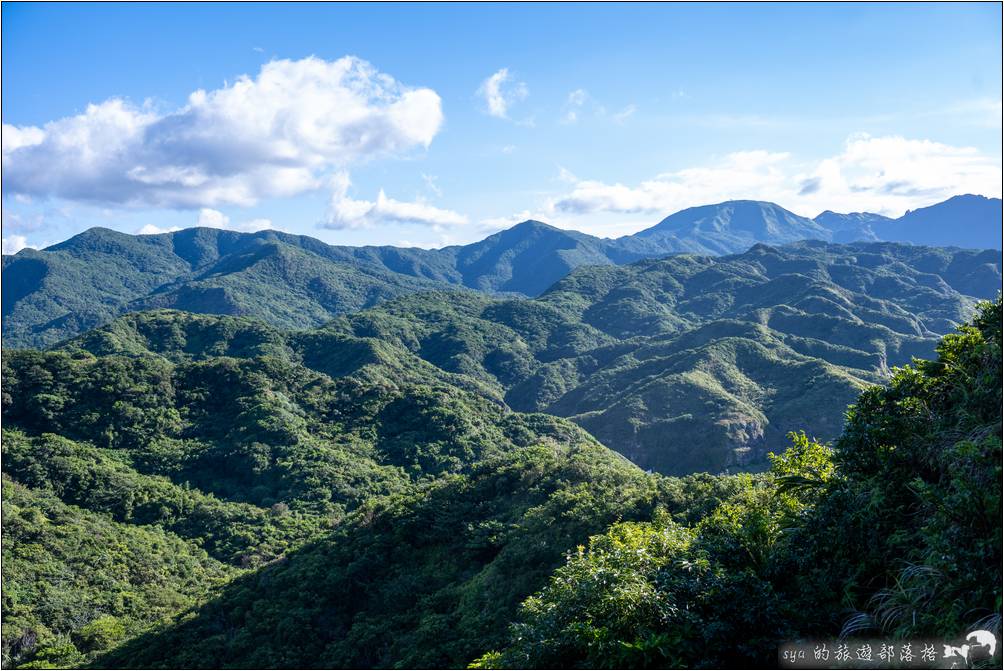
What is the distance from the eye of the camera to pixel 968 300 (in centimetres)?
16112

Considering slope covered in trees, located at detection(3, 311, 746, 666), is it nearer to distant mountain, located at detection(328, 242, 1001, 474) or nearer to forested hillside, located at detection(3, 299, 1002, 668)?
forested hillside, located at detection(3, 299, 1002, 668)

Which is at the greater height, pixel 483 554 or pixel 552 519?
pixel 552 519

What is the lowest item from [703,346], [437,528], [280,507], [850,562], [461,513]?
[280,507]

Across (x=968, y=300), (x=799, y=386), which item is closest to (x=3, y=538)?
(x=799, y=386)

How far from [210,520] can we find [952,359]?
41813mm

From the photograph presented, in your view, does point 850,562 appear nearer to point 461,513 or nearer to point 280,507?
point 461,513

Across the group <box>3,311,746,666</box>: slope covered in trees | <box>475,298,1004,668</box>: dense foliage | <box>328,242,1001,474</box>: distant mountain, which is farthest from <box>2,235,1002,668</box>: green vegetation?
<box>328,242,1001,474</box>: distant mountain

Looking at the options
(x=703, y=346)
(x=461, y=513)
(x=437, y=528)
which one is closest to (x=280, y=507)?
(x=437, y=528)

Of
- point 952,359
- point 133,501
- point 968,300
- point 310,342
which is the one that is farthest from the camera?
point 968,300

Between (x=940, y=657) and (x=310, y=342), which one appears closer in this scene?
(x=940, y=657)

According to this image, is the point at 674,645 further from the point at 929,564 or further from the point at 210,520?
the point at 210,520

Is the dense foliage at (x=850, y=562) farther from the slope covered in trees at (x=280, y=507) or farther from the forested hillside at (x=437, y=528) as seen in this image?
the slope covered in trees at (x=280, y=507)

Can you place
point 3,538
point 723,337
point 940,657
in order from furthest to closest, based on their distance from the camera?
1. point 723,337
2. point 3,538
3. point 940,657

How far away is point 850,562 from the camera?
30.0 ft
